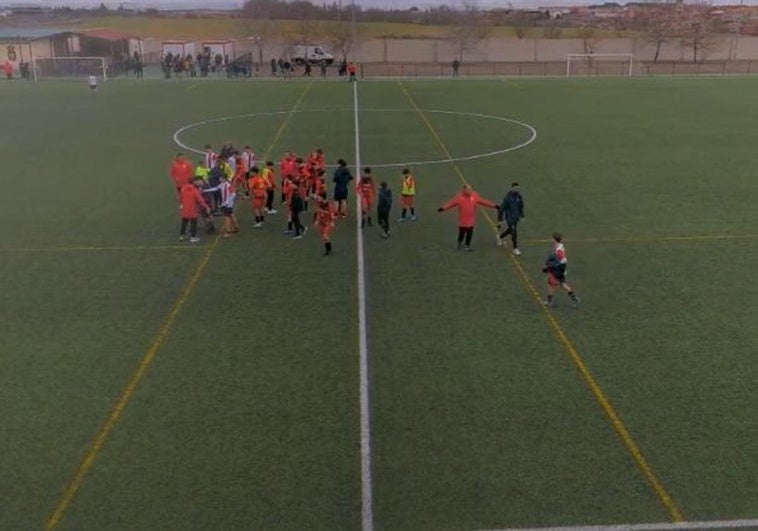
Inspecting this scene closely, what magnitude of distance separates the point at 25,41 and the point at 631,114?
5748cm

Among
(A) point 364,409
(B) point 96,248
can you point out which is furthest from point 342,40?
(A) point 364,409

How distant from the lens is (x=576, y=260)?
15906 millimetres

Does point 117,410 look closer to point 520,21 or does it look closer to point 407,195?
point 407,195

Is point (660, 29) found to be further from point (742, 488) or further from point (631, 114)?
point (742, 488)

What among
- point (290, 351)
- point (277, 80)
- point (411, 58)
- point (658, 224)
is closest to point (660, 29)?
point (411, 58)

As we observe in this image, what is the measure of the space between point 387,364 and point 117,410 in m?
4.08

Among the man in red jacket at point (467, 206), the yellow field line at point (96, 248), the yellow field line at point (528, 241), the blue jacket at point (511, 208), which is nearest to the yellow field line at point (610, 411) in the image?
the blue jacket at point (511, 208)

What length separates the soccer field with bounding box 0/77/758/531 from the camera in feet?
26.9

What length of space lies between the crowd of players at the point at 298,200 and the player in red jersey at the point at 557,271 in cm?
210

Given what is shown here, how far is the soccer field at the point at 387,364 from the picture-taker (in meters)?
8.21

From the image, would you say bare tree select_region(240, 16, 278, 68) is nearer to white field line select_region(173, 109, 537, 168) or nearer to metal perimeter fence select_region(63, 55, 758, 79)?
metal perimeter fence select_region(63, 55, 758, 79)

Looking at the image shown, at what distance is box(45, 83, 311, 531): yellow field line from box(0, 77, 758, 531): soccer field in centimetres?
5

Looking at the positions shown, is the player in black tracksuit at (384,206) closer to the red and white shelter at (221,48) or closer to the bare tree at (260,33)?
the red and white shelter at (221,48)

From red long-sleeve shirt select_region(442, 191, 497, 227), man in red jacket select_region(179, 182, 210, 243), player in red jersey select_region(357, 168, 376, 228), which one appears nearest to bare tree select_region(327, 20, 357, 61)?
player in red jersey select_region(357, 168, 376, 228)
